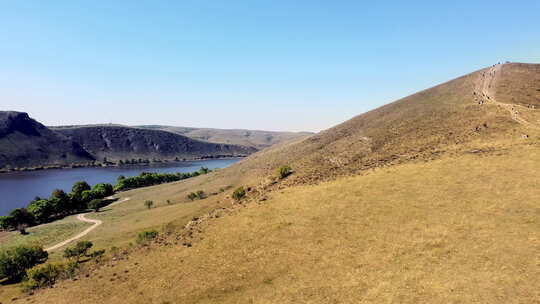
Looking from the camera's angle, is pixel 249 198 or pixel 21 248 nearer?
pixel 21 248

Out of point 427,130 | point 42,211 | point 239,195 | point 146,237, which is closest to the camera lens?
point 146,237

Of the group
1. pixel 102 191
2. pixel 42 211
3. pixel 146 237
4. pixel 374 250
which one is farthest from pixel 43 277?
pixel 102 191

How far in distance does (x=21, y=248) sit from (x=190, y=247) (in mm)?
31799

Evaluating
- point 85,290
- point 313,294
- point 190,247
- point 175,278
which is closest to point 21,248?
point 85,290

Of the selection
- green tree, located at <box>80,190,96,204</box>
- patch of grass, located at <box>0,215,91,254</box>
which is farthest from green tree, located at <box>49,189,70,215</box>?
patch of grass, located at <box>0,215,91,254</box>

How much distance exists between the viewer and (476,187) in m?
34.5

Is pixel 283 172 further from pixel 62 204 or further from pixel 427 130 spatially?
pixel 62 204

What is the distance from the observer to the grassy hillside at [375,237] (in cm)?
2214

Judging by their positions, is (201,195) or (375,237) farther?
(201,195)

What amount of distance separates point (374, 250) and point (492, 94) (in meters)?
68.5

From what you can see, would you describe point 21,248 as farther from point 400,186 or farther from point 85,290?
point 400,186

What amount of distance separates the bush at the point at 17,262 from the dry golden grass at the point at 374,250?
66.1 feet

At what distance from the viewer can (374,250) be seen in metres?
27.5

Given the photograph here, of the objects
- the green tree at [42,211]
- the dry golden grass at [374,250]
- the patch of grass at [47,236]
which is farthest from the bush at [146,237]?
the green tree at [42,211]
